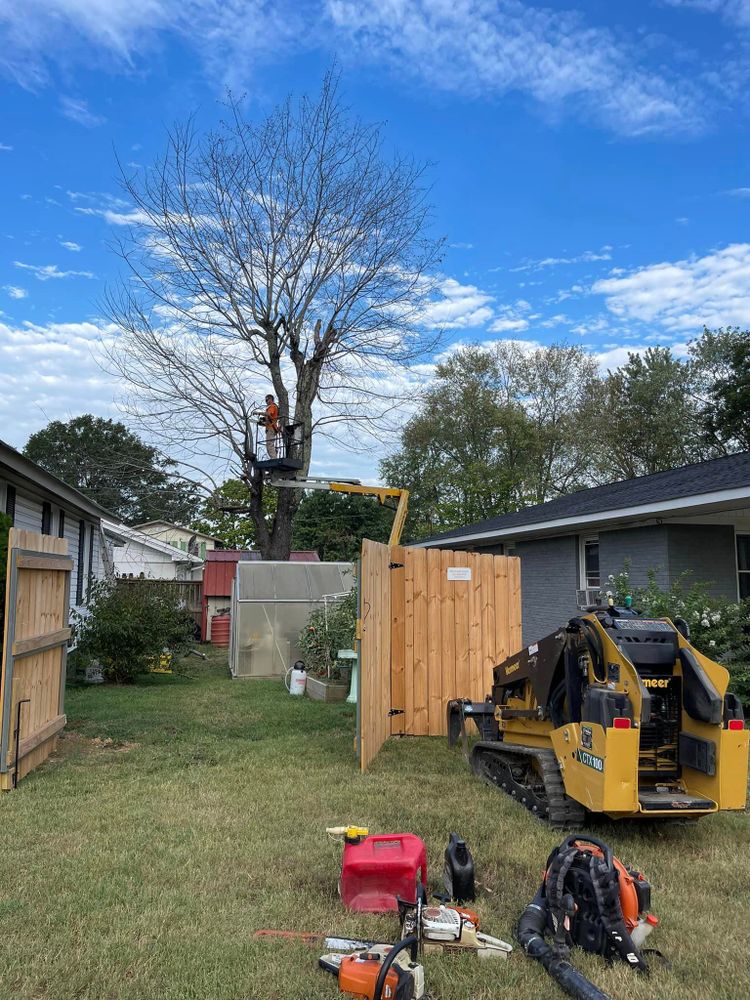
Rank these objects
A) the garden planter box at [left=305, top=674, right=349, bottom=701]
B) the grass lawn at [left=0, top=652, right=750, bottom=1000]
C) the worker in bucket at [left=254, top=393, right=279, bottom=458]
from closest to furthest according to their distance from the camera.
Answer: the grass lawn at [left=0, top=652, right=750, bottom=1000]
the garden planter box at [left=305, top=674, right=349, bottom=701]
the worker in bucket at [left=254, top=393, right=279, bottom=458]

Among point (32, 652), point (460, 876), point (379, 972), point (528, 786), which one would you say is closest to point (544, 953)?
point (460, 876)

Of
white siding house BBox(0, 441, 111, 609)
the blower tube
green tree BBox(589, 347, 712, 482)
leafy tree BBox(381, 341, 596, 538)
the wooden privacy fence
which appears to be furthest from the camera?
leafy tree BBox(381, 341, 596, 538)

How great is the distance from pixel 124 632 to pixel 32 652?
258 inches

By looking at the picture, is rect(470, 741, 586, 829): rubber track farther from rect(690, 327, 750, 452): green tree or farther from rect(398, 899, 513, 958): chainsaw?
rect(690, 327, 750, 452): green tree

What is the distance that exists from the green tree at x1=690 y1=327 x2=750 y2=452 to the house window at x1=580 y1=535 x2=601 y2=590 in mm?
19861

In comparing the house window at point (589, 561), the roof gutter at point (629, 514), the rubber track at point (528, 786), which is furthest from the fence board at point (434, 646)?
the house window at point (589, 561)

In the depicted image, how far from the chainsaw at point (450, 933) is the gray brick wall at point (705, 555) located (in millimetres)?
8311

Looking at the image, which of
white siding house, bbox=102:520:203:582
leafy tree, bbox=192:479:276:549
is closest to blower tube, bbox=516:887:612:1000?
white siding house, bbox=102:520:203:582

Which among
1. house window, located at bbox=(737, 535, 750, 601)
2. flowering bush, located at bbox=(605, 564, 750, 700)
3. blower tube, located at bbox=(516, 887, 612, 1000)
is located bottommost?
blower tube, located at bbox=(516, 887, 612, 1000)

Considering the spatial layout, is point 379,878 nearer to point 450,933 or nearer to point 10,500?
point 450,933

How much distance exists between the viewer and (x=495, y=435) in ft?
117

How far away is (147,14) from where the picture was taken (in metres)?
10.2

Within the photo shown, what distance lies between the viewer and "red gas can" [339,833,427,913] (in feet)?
11.7

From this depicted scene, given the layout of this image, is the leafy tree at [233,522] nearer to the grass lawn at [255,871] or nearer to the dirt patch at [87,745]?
the dirt patch at [87,745]
